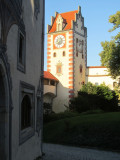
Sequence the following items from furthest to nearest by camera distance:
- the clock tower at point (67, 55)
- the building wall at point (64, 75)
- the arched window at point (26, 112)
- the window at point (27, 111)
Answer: the clock tower at point (67, 55) → the building wall at point (64, 75) → the arched window at point (26, 112) → the window at point (27, 111)

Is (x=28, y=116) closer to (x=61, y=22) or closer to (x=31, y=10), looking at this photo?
(x=31, y=10)

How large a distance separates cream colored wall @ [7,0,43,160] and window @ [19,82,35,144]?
24 cm

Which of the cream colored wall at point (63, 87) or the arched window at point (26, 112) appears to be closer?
the arched window at point (26, 112)

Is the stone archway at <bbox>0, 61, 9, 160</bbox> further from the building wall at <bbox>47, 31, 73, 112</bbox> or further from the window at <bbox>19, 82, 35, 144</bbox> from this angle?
the building wall at <bbox>47, 31, 73, 112</bbox>

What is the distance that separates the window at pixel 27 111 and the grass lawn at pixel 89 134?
7662 mm

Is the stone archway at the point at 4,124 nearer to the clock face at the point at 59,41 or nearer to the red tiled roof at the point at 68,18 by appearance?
the clock face at the point at 59,41

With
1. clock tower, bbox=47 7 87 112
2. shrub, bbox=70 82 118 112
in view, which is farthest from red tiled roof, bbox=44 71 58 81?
shrub, bbox=70 82 118 112

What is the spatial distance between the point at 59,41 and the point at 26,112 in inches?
1168

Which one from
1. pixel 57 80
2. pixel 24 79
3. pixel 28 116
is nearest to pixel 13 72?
pixel 24 79

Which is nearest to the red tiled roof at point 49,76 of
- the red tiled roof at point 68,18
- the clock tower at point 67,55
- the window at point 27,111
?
the clock tower at point 67,55

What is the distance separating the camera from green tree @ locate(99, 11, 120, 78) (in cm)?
2237

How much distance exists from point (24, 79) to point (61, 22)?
31.3 metres

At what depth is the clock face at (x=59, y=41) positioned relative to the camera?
37.5 meters

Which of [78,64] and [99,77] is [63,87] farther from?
[99,77]
